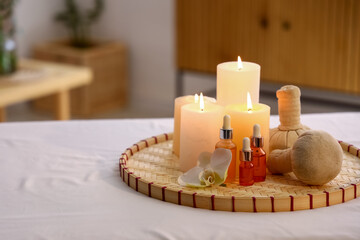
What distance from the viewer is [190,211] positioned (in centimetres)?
102

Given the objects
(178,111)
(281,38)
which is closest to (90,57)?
(281,38)

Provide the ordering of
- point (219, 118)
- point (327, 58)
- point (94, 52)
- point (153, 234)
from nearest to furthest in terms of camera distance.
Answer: point (153, 234)
point (219, 118)
point (327, 58)
point (94, 52)

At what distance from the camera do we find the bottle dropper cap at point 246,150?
107cm

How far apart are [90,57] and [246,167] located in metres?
→ 2.72

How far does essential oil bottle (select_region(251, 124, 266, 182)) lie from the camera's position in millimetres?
1083

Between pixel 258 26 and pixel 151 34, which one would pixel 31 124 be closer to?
pixel 258 26

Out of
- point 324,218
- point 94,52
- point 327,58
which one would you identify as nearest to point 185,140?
point 324,218

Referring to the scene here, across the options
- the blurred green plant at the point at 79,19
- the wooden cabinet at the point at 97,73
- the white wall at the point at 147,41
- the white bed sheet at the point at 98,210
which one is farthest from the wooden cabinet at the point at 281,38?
the white bed sheet at the point at 98,210

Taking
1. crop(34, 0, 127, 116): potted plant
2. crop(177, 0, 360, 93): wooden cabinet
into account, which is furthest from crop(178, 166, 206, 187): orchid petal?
crop(34, 0, 127, 116): potted plant

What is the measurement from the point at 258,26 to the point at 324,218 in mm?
2198

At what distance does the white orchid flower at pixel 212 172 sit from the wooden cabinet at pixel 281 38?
76.8 inches

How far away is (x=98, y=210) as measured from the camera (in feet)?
3.34

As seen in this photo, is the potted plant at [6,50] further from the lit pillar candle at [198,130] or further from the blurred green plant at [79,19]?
the lit pillar candle at [198,130]

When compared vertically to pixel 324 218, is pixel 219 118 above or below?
above
